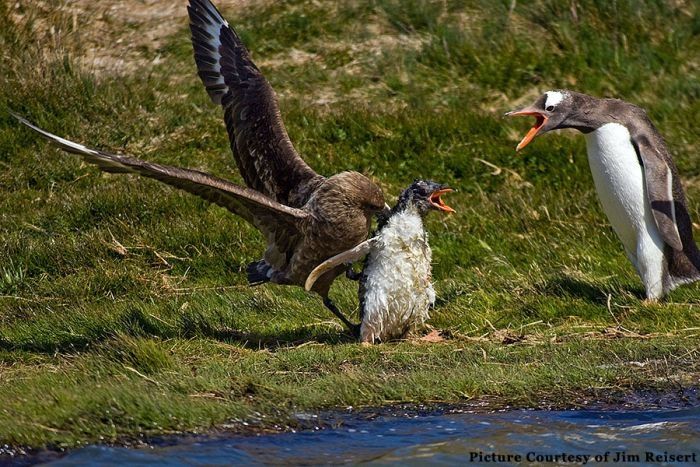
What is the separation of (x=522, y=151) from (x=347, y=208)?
315 centimetres

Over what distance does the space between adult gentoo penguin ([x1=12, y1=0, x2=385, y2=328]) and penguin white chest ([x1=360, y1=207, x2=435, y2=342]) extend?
0.35 metres

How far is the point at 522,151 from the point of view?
1077cm

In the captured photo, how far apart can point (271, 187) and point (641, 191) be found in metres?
2.51

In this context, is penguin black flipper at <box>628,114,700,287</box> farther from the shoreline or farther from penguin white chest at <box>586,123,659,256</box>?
the shoreline

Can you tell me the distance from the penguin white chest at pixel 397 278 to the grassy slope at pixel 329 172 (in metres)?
0.18

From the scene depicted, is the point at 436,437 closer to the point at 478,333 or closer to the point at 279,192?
the point at 478,333

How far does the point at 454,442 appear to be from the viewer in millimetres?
6258

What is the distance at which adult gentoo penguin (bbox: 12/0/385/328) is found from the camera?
7.61 metres

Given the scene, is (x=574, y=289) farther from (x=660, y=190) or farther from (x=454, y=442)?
(x=454, y=442)

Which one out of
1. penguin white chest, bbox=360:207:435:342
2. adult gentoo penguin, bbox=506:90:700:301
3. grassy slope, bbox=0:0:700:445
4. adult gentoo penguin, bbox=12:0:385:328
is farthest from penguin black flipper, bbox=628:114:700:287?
adult gentoo penguin, bbox=12:0:385:328

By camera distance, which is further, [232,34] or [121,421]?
[232,34]

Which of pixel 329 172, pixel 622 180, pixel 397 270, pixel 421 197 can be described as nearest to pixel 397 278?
pixel 397 270

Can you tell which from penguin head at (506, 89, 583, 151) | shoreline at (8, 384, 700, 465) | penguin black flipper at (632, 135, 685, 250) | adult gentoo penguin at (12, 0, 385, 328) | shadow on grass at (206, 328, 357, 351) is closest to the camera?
shoreline at (8, 384, 700, 465)

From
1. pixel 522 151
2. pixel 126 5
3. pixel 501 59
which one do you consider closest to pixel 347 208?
pixel 522 151
